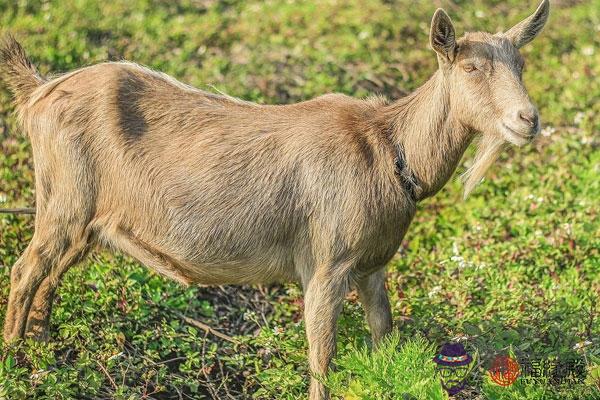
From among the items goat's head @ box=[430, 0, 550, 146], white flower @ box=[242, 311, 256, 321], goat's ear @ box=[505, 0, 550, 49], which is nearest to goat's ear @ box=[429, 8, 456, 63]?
goat's head @ box=[430, 0, 550, 146]

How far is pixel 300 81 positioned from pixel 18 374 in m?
4.08

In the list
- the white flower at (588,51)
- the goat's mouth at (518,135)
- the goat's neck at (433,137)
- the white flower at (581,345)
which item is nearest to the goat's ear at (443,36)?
the goat's neck at (433,137)

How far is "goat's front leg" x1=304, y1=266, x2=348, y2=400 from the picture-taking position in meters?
4.43

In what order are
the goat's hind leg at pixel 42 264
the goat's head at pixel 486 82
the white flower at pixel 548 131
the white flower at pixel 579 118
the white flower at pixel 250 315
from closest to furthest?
the goat's head at pixel 486 82
the goat's hind leg at pixel 42 264
the white flower at pixel 250 315
the white flower at pixel 548 131
the white flower at pixel 579 118

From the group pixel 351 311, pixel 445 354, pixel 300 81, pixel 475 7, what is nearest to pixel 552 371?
pixel 445 354

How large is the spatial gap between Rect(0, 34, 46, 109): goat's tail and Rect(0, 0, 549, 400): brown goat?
240 mm

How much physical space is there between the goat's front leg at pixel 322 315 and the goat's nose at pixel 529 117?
3.67 feet

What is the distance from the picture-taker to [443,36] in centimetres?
438

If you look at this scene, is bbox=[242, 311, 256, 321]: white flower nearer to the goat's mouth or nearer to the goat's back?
the goat's back

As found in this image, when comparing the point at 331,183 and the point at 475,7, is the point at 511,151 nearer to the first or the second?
the point at 475,7

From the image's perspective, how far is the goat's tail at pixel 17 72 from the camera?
4953 millimetres

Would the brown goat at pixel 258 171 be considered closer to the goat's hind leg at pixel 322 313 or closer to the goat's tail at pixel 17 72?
the goat's hind leg at pixel 322 313

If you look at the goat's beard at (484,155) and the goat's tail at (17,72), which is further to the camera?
the goat's tail at (17,72)

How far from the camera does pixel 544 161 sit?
714cm
